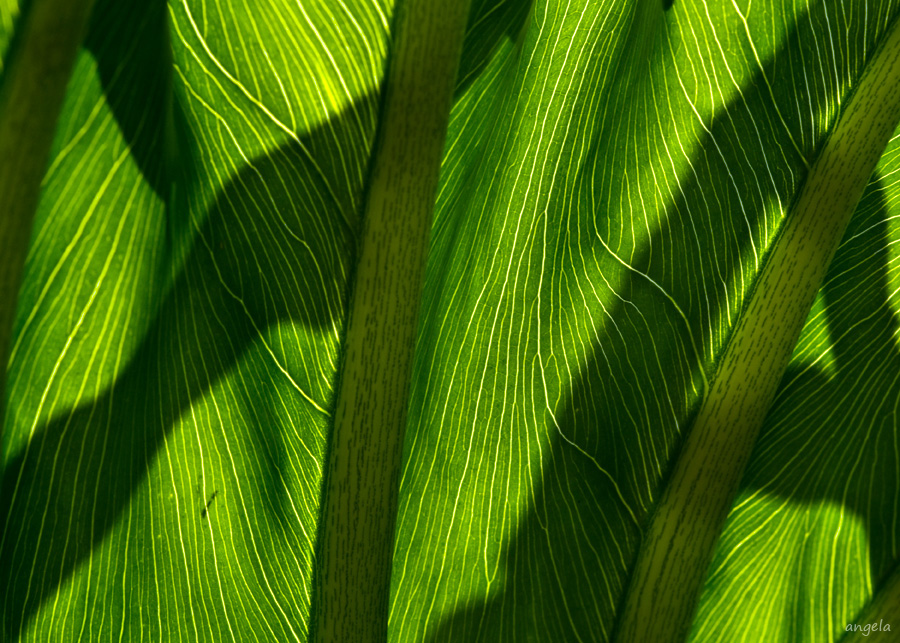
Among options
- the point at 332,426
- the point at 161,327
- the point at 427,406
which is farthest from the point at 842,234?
the point at 161,327

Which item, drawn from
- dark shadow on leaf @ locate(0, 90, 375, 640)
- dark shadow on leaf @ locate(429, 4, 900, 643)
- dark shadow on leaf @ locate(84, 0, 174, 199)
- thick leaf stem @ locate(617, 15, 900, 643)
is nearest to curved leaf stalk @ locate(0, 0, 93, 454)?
dark shadow on leaf @ locate(84, 0, 174, 199)

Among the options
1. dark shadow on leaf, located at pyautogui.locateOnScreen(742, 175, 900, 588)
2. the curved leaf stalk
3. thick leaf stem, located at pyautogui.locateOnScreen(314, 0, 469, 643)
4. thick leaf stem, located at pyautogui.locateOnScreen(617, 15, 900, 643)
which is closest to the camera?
the curved leaf stalk

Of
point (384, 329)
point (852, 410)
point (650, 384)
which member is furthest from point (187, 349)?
point (852, 410)

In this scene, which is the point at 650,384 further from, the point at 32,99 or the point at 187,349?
the point at 32,99

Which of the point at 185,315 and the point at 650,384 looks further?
the point at 650,384

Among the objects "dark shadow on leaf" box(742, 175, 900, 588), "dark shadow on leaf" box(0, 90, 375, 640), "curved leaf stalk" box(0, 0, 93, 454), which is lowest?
"dark shadow on leaf" box(742, 175, 900, 588)

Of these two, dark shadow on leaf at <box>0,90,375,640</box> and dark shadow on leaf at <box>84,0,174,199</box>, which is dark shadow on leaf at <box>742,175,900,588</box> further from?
dark shadow on leaf at <box>84,0,174,199</box>

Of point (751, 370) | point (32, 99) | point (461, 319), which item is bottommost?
point (751, 370)
